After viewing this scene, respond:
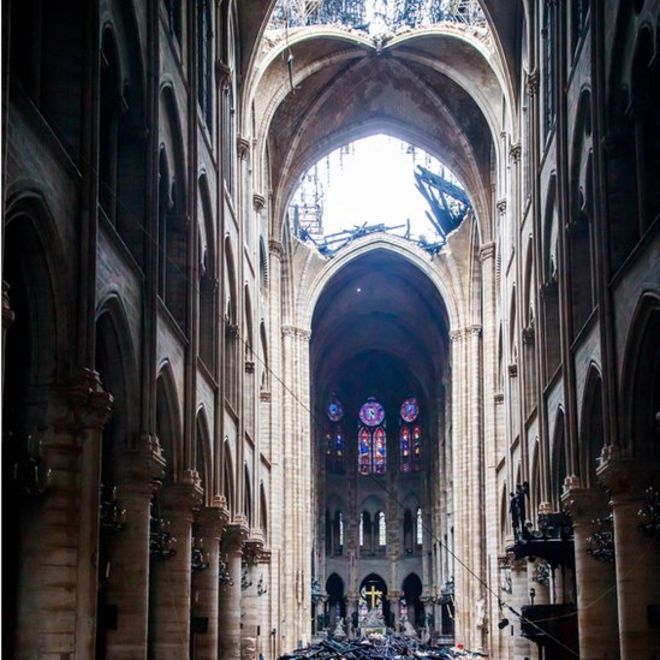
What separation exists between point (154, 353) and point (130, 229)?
2623 millimetres

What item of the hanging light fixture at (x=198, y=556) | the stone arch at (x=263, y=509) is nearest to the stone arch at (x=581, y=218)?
the hanging light fixture at (x=198, y=556)

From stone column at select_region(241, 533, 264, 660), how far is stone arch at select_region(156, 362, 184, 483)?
14.6 meters

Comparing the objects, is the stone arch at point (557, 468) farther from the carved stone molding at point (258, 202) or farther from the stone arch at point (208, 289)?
the carved stone molding at point (258, 202)

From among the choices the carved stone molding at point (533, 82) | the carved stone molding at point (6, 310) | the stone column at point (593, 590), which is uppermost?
the carved stone molding at point (533, 82)

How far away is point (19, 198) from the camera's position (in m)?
16.3

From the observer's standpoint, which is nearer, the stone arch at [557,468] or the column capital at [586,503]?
the column capital at [586,503]

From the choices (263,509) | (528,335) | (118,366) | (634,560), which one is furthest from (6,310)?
(263,509)

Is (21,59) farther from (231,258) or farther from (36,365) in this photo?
(231,258)

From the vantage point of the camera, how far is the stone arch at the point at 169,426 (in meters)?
27.7

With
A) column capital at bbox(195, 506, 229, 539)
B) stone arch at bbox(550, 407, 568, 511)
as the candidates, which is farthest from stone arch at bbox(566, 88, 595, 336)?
column capital at bbox(195, 506, 229, 539)

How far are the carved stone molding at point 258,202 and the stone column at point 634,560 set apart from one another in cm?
2566

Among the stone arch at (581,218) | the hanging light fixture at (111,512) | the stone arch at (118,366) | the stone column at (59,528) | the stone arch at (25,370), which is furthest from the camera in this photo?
the stone arch at (581,218)

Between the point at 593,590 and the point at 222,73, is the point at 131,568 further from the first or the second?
the point at 222,73

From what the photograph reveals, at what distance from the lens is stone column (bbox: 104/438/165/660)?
2362cm
